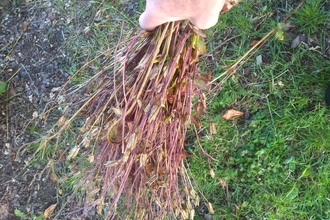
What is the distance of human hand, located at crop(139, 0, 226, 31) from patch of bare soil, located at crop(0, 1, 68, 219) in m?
1.21

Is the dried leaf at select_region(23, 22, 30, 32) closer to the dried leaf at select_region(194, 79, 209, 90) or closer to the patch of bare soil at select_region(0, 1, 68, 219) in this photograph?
the patch of bare soil at select_region(0, 1, 68, 219)

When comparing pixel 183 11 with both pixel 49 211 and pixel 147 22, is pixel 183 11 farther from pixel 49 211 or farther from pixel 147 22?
pixel 49 211

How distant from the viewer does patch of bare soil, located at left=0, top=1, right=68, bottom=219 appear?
2.09 m

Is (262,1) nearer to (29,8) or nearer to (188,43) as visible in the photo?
(188,43)

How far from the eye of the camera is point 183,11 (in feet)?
3.42

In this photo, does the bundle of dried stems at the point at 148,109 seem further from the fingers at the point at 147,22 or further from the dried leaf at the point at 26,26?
the dried leaf at the point at 26,26

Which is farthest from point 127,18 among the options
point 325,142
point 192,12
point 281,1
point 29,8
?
point 325,142

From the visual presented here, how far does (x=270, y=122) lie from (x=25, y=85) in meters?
1.40

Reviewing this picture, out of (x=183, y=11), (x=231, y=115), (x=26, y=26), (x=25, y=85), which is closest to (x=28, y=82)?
(x=25, y=85)

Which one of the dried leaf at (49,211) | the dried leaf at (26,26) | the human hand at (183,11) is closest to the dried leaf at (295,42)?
the human hand at (183,11)

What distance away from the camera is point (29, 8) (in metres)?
2.26

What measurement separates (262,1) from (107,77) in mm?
940

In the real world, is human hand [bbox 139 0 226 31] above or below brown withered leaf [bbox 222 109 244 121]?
above

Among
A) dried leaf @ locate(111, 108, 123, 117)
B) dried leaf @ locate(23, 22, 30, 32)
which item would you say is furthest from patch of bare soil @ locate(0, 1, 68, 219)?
dried leaf @ locate(111, 108, 123, 117)
